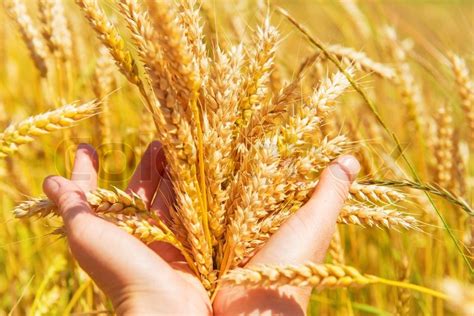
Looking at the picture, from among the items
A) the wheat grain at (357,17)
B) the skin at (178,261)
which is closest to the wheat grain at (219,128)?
the skin at (178,261)

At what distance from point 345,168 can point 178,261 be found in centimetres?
35

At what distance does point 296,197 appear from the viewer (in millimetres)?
1034

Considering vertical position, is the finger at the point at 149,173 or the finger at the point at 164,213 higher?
the finger at the point at 149,173

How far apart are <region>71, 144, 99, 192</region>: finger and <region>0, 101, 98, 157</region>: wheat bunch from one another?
106 mm

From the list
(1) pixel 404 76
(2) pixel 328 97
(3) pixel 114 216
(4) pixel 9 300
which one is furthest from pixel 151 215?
(1) pixel 404 76

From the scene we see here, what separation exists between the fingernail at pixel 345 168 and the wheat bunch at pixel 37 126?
17.4 inches

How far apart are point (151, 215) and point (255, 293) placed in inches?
8.4

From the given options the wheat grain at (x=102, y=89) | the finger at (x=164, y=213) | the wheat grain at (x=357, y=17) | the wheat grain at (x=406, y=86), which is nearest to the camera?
the finger at (x=164, y=213)

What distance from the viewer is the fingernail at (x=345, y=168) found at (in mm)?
1018

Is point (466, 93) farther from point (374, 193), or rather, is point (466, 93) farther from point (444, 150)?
point (374, 193)

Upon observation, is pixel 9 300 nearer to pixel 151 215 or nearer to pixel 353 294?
pixel 151 215

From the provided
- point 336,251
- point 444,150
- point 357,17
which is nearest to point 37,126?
point 336,251

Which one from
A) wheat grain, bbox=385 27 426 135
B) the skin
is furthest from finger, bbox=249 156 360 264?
wheat grain, bbox=385 27 426 135

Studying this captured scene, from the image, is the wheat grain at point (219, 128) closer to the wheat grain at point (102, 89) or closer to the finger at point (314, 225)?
the finger at point (314, 225)
